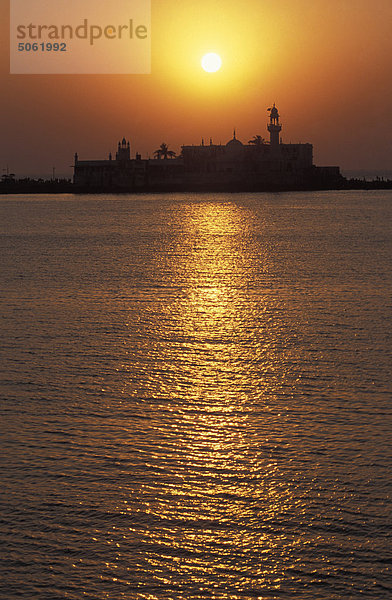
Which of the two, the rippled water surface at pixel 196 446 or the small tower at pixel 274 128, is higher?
the small tower at pixel 274 128

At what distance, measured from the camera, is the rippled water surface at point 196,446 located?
391 inches

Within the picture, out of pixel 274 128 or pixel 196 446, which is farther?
pixel 274 128

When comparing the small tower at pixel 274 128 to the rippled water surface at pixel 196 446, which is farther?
the small tower at pixel 274 128

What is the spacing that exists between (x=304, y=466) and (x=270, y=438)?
146cm

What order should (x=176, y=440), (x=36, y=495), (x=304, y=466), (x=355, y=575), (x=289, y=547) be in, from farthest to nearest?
(x=176, y=440), (x=304, y=466), (x=36, y=495), (x=289, y=547), (x=355, y=575)

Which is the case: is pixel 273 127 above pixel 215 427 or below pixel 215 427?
above

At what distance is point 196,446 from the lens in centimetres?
1394

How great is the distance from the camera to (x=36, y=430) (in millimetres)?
14906

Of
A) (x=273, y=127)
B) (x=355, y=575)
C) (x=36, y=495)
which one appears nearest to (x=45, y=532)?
(x=36, y=495)

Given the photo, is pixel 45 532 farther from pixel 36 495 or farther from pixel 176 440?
pixel 176 440

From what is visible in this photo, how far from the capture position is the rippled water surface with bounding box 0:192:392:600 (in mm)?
9922

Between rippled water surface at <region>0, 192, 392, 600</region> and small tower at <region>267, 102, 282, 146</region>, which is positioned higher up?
small tower at <region>267, 102, 282, 146</region>

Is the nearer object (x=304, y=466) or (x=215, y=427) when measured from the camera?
(x=304, y=466)

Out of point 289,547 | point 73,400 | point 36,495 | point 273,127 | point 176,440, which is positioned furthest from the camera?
point 273,127
